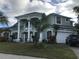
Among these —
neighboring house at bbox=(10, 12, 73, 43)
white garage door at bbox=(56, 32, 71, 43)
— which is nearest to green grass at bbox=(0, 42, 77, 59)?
neighboring house at bbox=(10, 12, 73, 43)

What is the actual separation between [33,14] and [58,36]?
6.06 meters

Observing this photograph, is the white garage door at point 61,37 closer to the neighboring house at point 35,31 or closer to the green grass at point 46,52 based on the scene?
the neighboring house at point 35,31

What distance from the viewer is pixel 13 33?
50.2 m

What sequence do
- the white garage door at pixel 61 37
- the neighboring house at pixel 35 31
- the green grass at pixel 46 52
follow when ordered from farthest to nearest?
the neighboring house at pixel 35 31, the white garage door at pixel 61 37, the green grass at pixel 46 52

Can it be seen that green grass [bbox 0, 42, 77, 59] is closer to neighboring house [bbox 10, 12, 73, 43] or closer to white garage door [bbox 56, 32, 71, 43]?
neighboring house [bbox 10, 12, 73, 43]

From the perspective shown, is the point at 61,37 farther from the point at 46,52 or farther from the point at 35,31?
the point at 46,52

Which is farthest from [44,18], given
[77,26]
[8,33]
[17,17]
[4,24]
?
[4,24]

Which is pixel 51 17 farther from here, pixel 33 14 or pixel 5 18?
pixel 5 18

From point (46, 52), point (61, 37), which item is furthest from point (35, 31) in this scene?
point (46, 52)

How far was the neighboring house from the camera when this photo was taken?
43.8 meters

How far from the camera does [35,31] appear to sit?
4238 cm

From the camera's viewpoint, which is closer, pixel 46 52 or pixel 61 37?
pixel 46 52

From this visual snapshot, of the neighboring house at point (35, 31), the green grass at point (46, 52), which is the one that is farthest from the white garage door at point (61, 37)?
the green grass at point (46, 52)

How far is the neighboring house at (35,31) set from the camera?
43781 mm
